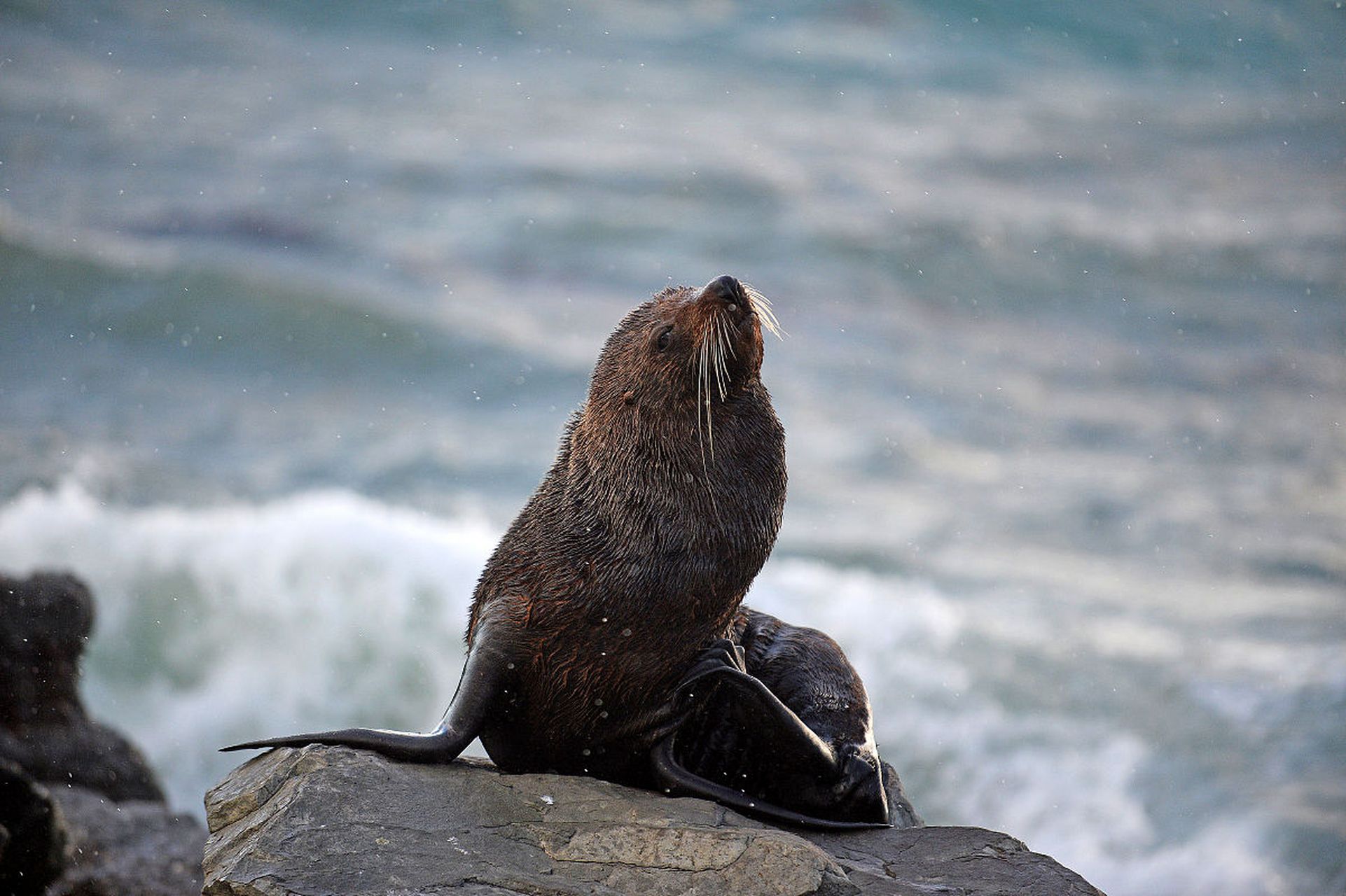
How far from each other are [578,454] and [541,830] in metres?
1.34

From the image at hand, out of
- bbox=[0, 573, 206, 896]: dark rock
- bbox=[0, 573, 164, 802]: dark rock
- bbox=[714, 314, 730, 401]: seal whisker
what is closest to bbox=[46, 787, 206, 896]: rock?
bbox=[0, 573, 206, 896]: dark rock

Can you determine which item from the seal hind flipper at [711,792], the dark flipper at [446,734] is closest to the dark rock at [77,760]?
the dark flipper at [446,734]

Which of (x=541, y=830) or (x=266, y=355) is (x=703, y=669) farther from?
(x=266, y=355)

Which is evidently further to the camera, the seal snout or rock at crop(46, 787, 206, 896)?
rock at crop(46, 787, 206, 896)

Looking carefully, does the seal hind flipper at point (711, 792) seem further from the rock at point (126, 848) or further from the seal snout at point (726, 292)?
the rock at point (126, 848)

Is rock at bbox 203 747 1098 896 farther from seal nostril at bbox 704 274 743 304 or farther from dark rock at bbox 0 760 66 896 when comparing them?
dark rock at bbox 0 760 66 896

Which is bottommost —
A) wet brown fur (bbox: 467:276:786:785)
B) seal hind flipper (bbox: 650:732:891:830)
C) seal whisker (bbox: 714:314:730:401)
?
seal hind flipper (bbox: 650:732:891:830)

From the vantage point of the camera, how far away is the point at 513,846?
14.6ft

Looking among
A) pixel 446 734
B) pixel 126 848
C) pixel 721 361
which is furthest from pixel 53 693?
pixel 721 361

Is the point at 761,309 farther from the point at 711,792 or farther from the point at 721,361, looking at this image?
the point at 711,792

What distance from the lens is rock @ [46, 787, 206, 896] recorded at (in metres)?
7.23

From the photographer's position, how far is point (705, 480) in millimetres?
4984

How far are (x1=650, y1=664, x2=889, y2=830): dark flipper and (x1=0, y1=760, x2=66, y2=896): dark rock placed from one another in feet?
9.80

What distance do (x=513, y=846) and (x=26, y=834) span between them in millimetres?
2996
